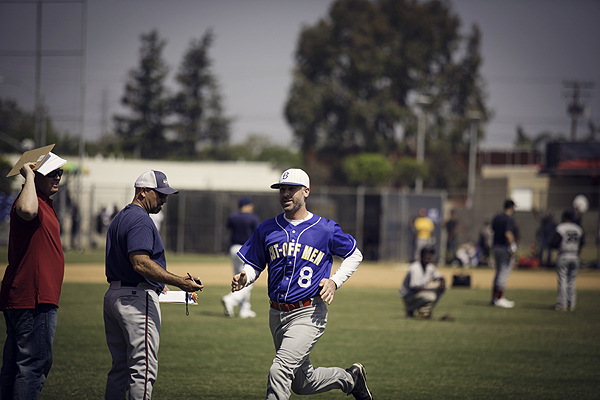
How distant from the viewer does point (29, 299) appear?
5.00 metres

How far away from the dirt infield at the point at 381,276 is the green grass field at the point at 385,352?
16.5 feet

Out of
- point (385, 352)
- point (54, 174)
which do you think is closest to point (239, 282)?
point (54, 174)

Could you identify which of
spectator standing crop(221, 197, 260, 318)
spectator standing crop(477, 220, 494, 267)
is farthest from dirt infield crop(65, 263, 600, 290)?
spectator standing crop(221, 197, 260, 318)

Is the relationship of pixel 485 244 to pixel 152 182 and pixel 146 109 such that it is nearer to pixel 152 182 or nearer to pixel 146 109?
pixel 152 182

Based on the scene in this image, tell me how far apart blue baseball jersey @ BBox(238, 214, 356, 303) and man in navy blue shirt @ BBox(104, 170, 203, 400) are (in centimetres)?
72

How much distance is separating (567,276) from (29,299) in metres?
12.2

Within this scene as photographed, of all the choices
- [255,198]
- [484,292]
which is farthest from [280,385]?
[255,198]

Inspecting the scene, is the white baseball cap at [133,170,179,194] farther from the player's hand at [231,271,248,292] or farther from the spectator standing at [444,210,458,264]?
the spectator standing at [444,210,458,264]

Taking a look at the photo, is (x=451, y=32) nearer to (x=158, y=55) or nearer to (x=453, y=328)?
(x=158, y=55)

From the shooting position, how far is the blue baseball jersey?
5508 millimetres

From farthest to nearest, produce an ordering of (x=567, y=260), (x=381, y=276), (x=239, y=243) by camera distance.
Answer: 1. (x=381, y=276)
2. (x=567, y=260)
3. (x=239, y=243)

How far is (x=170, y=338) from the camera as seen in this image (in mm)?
10258

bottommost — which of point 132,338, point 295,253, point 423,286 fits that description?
point 423,286

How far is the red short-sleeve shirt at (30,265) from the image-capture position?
5012 mm
